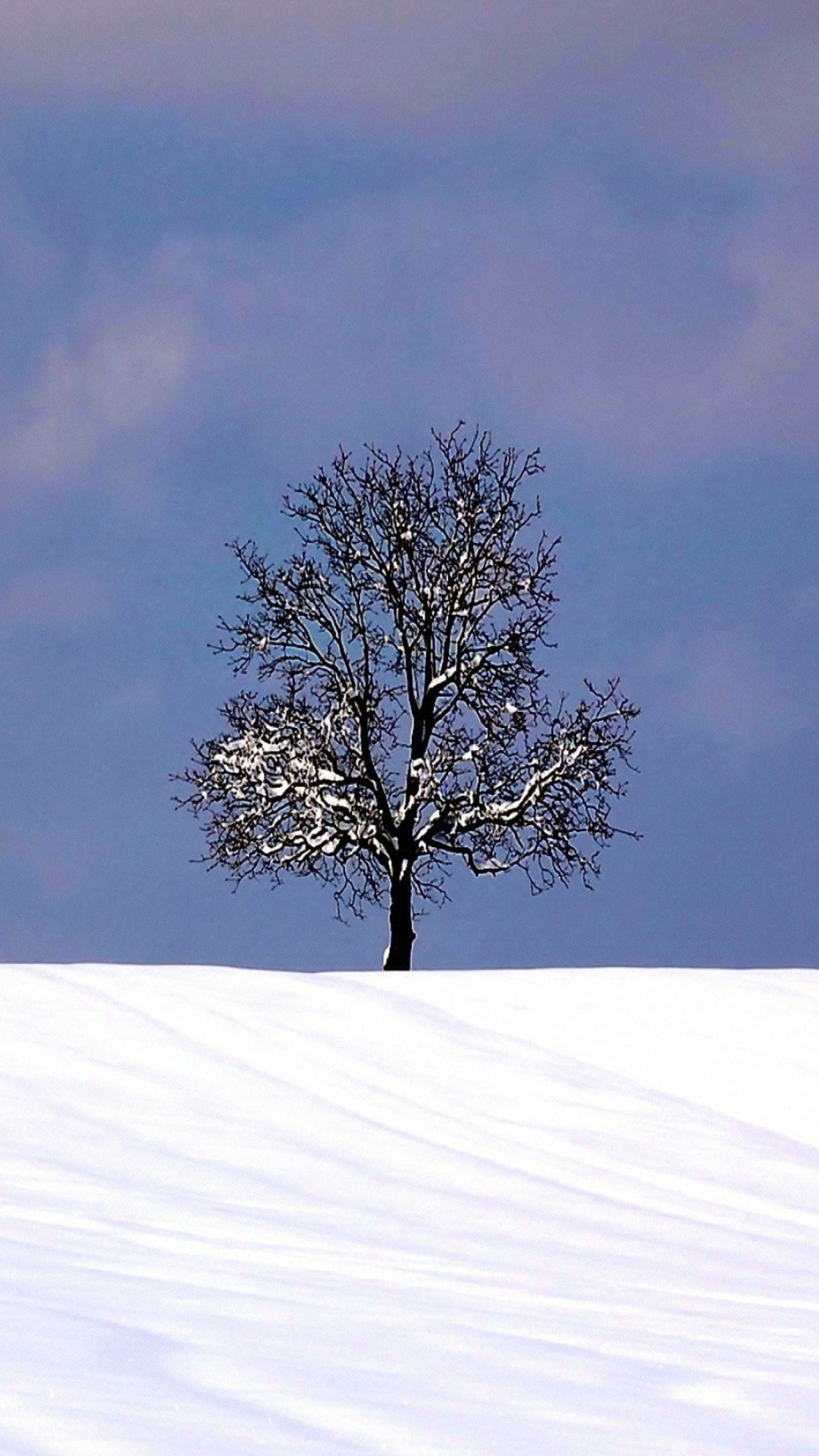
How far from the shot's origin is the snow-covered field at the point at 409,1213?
294 cm

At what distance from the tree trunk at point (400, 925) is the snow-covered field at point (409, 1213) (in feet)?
29.4

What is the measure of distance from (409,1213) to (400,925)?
12513 mm

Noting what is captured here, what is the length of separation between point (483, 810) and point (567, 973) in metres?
9.35

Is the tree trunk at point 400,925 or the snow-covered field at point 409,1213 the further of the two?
the tree trunk at point 400,925

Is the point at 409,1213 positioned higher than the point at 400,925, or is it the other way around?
A: the point at 400,925

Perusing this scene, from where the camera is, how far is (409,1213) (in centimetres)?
489

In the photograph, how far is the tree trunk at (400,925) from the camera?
677 inches

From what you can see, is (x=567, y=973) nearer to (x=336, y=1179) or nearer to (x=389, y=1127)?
(x=389, y=1127)

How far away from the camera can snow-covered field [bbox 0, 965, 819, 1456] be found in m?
2.94

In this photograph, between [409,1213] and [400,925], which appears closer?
[409,1213]

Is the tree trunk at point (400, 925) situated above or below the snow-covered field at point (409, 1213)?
above

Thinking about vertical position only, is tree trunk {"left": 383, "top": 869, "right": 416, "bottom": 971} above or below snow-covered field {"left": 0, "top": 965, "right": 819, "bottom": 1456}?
above

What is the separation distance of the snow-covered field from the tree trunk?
29.4 feet

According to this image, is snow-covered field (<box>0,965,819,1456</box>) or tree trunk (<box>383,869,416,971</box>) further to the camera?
tree trunk (<box>383,869,416,971</box>)
